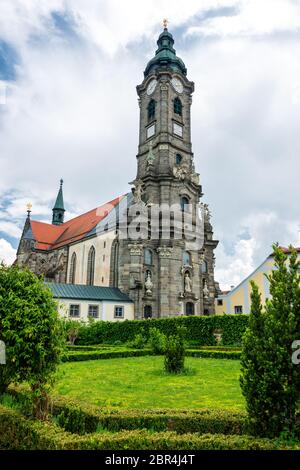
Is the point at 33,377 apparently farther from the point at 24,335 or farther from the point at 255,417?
the point at 255,417

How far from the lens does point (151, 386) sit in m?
12.9

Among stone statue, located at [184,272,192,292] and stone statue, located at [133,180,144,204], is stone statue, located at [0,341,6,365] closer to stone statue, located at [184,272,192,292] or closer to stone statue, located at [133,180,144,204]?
stone statue, located at [184,272,192,292]

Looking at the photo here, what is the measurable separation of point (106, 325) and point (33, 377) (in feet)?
93.0

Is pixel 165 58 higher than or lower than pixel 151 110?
higher

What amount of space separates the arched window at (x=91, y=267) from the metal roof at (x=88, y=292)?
563 centimetres

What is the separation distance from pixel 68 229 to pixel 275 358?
177ft

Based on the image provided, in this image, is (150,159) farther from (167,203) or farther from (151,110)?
(151,110)

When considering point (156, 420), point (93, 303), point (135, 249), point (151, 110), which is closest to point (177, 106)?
point (151, 110)

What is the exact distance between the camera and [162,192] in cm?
4419

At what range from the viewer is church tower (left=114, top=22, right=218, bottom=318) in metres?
40.5

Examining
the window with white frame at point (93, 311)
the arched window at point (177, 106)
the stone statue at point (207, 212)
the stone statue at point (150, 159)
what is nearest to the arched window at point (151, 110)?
the arched window at point (177, 106)

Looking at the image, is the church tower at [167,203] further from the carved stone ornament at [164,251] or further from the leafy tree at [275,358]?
the leafy tree at [275,358]

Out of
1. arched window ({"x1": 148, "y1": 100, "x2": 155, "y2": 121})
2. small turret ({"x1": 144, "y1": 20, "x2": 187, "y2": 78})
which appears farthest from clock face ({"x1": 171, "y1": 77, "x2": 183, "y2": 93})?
arched window ({"x1": 148, "y1": 100, "x2": 155, "y2": 121})

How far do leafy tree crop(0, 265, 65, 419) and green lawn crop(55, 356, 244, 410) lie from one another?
29.5 inches
